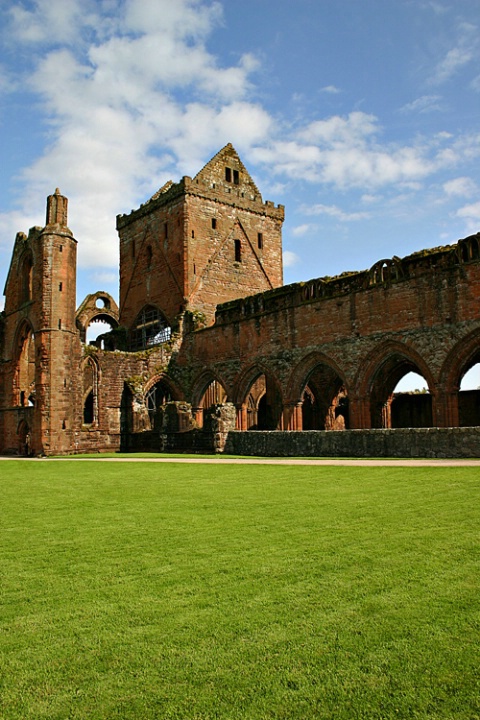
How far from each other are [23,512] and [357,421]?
16.2 metres

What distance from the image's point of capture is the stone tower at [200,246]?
32656 mm

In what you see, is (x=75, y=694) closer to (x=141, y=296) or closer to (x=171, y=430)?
(x=171, y=430)

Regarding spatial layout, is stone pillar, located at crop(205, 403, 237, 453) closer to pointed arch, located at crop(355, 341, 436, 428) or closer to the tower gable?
pointed arch, located at crop(355, 341, 436, 428)

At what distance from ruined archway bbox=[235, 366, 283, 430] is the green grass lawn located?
63.9ft

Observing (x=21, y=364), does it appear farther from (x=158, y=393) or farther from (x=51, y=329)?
(x=158, y=393)

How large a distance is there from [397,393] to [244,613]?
2755 centimetres

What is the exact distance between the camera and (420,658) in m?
2.52

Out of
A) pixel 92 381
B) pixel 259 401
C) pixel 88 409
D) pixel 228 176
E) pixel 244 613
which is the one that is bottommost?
pixel 244 613

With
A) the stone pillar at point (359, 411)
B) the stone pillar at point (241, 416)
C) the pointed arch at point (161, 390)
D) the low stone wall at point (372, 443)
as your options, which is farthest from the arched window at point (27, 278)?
the low stone wall at point (372, 443)

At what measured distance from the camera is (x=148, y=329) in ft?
116

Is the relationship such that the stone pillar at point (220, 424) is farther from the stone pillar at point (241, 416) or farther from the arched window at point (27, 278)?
the arched window at point (27, 278)

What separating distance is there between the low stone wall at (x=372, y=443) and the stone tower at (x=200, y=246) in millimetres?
16059

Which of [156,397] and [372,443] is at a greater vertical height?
[156,397]

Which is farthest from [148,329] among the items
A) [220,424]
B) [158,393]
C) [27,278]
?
[220,424]
